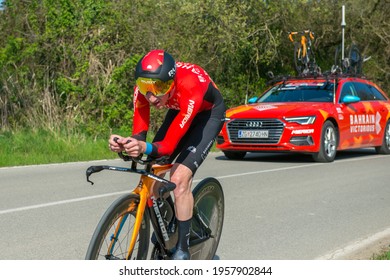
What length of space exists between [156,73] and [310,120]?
9785 mm

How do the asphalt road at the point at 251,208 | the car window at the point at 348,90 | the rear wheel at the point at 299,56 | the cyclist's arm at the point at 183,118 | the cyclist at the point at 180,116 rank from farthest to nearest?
1. the rear wheel at the point at 299,56
2. the car window at the point at 348,90
3. the asphalt road at the point at 251,208
4. the cyclist's arm at the point at 183,118
5. the cyclist at the point at 180,116

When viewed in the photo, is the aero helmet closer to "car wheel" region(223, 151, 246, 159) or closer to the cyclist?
the cyclist

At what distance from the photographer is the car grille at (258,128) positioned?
1423 cm

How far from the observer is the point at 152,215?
5.01 metres

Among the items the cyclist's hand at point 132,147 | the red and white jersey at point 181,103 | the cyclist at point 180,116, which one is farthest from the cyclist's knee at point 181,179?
the cyclist's hand at point 132,147

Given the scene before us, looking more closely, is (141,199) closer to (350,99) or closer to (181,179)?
(181,179)

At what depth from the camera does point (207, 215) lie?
596 cm

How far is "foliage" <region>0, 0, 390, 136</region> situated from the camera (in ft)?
63.7

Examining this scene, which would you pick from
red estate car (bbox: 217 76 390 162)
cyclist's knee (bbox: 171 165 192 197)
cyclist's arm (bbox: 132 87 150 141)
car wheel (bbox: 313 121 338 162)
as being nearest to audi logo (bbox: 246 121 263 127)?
red estate car (bbox: 217 76 390 162)

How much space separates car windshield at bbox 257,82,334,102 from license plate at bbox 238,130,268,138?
4.74 feet

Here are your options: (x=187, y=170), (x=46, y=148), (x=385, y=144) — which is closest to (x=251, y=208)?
(x=187, y=170)

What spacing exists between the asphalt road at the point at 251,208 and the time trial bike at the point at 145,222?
924mm

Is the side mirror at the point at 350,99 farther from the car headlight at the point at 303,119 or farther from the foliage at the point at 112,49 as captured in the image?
the foliage at the point at 112,49

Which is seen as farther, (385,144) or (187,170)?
(385,144)
